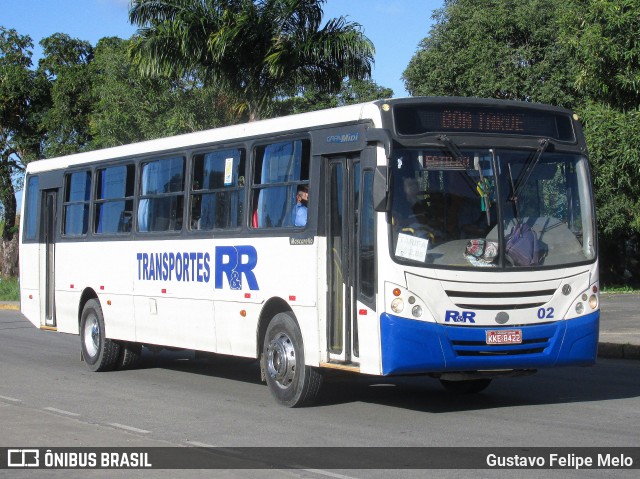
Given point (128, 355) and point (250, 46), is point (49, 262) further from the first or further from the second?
point (250, 46)

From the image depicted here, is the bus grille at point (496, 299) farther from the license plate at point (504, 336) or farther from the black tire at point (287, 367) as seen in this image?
the black tire at point (287, 367)

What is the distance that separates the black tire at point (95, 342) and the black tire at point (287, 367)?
4609mm

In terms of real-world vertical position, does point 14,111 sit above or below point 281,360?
above

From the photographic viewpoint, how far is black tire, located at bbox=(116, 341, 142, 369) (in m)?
16.2

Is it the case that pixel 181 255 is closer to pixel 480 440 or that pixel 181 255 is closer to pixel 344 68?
pixel 480 440

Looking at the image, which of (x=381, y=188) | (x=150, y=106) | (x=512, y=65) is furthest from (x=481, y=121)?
(x=512, y=65)

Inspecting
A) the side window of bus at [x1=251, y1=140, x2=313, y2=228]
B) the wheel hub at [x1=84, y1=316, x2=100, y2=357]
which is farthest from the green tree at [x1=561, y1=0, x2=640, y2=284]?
the wheel hub at [x1=84, y1=316, x2=100, y2=357]

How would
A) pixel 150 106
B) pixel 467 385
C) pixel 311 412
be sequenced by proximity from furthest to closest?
pixel 150 106, pixel 467 385, pixel 311 412

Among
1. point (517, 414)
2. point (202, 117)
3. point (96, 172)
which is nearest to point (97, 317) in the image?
point (96, 172)

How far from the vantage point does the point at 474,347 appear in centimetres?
1043

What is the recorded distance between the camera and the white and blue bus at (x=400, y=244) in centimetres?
1033

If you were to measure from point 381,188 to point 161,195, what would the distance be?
16.9ft

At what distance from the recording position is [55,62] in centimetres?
4884

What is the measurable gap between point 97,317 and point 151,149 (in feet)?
9.56
